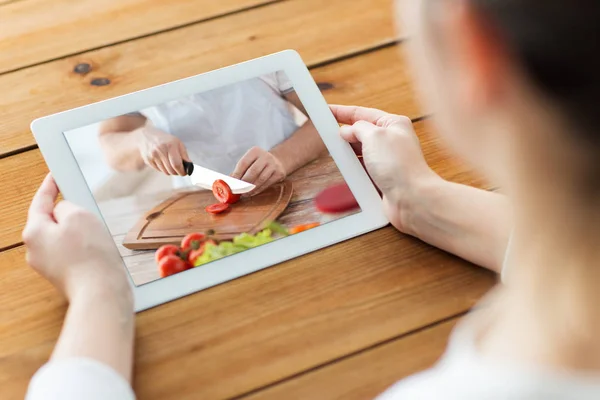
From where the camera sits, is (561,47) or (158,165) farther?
(158,165)

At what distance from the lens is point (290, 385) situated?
65 centimetres

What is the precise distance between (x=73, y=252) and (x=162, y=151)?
0.17 metres

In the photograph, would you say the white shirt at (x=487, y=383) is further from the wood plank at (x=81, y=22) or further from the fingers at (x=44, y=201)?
the wood plank at (x=81, y=22)

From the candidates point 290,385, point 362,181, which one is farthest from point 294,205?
point 290,385

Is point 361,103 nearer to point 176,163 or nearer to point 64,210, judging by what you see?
point 176,163

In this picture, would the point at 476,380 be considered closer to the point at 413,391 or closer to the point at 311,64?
the point at 413,391

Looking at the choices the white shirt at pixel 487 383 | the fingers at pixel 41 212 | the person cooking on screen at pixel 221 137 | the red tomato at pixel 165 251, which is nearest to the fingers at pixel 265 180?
the person cooking on screen at pixel 221 137

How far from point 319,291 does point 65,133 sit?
336mm

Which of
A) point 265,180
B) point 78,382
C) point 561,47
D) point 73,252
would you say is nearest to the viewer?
point 561,47

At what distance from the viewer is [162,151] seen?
0.81m

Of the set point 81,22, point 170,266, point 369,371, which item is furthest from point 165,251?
point 81,22

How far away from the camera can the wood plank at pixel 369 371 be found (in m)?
0.65

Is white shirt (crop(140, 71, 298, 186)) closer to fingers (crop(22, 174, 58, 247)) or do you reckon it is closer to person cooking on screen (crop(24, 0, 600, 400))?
fingers (crop(22, 174, 58, 247))

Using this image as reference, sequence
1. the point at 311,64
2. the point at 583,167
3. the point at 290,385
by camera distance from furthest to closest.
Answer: the point at 311,64
the point at 290,385
the point at 583,167
